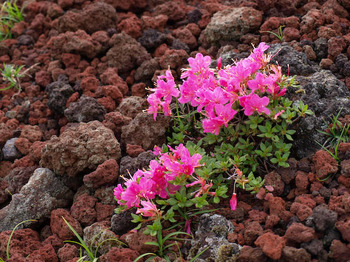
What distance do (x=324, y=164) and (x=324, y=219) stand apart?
47 cm

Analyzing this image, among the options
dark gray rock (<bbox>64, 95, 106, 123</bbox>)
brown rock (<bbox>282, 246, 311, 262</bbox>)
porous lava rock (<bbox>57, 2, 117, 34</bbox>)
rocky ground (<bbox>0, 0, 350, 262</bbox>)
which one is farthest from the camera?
porous lava rock (<bbox>57, 2, 117, 34</bbox>)

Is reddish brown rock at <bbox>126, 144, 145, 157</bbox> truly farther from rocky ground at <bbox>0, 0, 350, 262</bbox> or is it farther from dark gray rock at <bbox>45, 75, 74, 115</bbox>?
dark gray rock at <bbox>45, 75, 74, 115</bbox>

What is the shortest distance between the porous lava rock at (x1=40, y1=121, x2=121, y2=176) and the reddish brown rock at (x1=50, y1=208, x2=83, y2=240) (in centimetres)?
33

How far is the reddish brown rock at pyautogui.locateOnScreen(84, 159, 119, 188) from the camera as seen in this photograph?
3.10 m

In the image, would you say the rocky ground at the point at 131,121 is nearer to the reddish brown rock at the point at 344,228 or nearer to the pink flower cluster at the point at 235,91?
the reddish brown rock at the point at 344,228

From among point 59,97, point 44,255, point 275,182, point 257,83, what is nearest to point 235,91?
point 257,83

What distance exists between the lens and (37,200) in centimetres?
318

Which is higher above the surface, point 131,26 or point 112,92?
point 131,26

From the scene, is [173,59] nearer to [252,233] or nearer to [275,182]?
[275,182]

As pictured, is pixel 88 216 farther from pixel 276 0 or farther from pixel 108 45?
pixel 276 0

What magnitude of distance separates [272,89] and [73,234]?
67.1 inches

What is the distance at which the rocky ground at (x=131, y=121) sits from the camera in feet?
8.49

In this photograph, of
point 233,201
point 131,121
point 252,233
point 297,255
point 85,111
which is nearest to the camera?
point 297,255

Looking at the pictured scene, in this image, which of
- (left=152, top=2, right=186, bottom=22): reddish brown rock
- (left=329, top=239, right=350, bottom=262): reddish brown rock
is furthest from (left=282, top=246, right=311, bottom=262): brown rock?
(left=152, top=2, right=186, bottom=22): reddish brown rock
